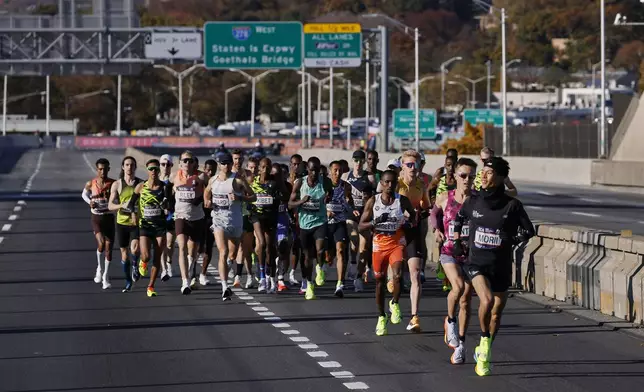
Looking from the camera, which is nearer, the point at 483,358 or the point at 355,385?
the point at 355,385

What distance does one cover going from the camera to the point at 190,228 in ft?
62.2

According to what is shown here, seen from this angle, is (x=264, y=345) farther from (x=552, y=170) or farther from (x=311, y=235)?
(x=552, y=170)

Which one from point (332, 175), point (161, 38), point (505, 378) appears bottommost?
point (505, 378)

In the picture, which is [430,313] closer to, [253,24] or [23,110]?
[253,24]

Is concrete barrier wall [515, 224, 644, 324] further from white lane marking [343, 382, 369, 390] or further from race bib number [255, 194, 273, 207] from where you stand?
white lane marking [343, 382, 369, 390]

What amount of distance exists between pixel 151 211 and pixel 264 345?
5.15 meters

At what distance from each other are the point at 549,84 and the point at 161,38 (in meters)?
131

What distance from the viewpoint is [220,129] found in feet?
507

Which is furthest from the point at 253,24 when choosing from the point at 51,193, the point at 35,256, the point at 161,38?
the point at 35,256

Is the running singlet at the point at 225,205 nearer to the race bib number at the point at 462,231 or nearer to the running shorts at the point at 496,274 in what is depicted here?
the race bib number at the point at 462,231

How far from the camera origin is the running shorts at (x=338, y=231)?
61.0ft

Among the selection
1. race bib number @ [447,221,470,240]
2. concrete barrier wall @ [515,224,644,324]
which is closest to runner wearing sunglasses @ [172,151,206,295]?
concrete barrier wall @ [515,224,644,324]

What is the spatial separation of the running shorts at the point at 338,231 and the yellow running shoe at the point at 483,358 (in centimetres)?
638

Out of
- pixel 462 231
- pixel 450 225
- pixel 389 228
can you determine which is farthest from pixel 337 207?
pixel 450 225
